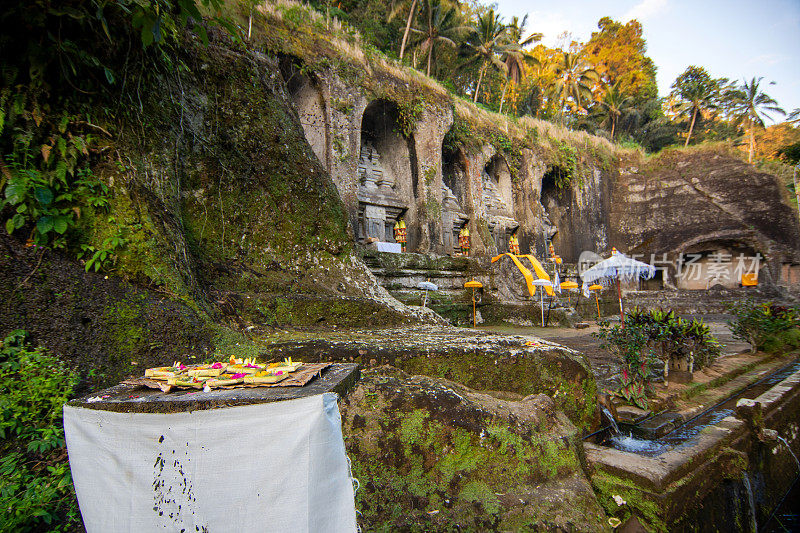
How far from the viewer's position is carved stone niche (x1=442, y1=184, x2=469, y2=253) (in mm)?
14996

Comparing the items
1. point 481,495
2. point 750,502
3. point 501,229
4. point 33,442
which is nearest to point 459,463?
point 481,495

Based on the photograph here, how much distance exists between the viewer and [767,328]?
7004 millimetres

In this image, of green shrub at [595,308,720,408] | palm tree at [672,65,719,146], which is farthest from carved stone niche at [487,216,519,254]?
palm tree at [672,65,719,146]

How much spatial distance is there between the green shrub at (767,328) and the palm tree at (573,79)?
22.8 meters

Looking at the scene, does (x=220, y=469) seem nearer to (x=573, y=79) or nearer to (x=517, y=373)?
(x=517, y=373)

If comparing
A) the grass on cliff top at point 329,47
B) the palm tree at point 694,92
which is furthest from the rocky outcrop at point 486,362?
the palm tree at point 694,92

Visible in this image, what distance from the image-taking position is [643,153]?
21.7 metres

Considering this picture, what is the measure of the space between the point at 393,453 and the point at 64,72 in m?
3.56

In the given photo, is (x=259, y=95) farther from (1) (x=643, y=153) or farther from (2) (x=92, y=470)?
(1) (x=643, y=153)

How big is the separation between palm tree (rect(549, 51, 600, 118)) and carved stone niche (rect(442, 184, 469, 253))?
1679 centimetres

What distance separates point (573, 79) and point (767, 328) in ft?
80.5

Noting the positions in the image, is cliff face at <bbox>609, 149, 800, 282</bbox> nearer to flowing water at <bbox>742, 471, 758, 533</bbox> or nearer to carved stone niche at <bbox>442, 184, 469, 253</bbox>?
carved stone niche at <bbox>442, 184, 469, 253</bbox>

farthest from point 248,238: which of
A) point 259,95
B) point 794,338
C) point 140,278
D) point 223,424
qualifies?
point 794,338

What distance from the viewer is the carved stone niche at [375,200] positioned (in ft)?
42.3
